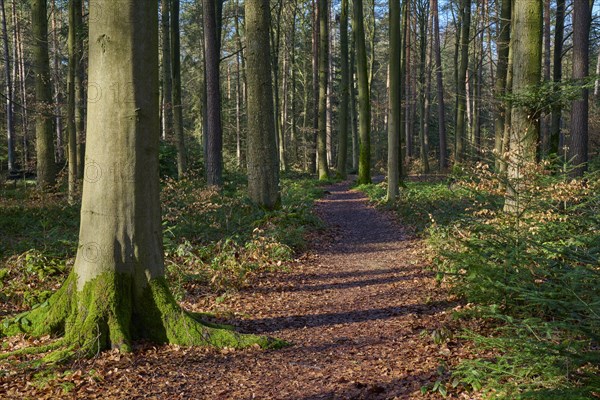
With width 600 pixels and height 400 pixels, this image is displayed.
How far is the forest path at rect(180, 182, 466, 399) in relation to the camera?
3754 millimetres

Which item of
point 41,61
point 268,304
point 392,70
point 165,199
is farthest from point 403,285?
point 41,61

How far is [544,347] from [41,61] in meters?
14.0

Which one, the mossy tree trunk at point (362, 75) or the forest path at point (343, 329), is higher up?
the mossy tree trunk at point (362, 75)

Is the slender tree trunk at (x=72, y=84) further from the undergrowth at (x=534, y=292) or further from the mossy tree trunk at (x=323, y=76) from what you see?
the mossy tree trunk at (x=323, y=76)

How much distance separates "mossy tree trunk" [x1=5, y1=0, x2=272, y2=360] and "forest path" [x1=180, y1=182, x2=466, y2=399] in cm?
71

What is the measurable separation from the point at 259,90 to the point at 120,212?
22.4ft

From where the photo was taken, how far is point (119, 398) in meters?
3.51

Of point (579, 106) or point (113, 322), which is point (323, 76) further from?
point (113, 322)

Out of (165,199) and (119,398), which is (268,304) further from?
(165,199)

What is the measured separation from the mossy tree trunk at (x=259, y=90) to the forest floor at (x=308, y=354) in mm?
3665

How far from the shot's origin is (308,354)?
14.5 ft

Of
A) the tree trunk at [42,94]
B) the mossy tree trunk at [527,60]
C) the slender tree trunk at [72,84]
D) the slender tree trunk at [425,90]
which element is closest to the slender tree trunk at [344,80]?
the slender tree trunk at [425,90]

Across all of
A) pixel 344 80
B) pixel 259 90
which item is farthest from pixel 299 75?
pixel 259 90

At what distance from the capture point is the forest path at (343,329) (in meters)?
3.75
